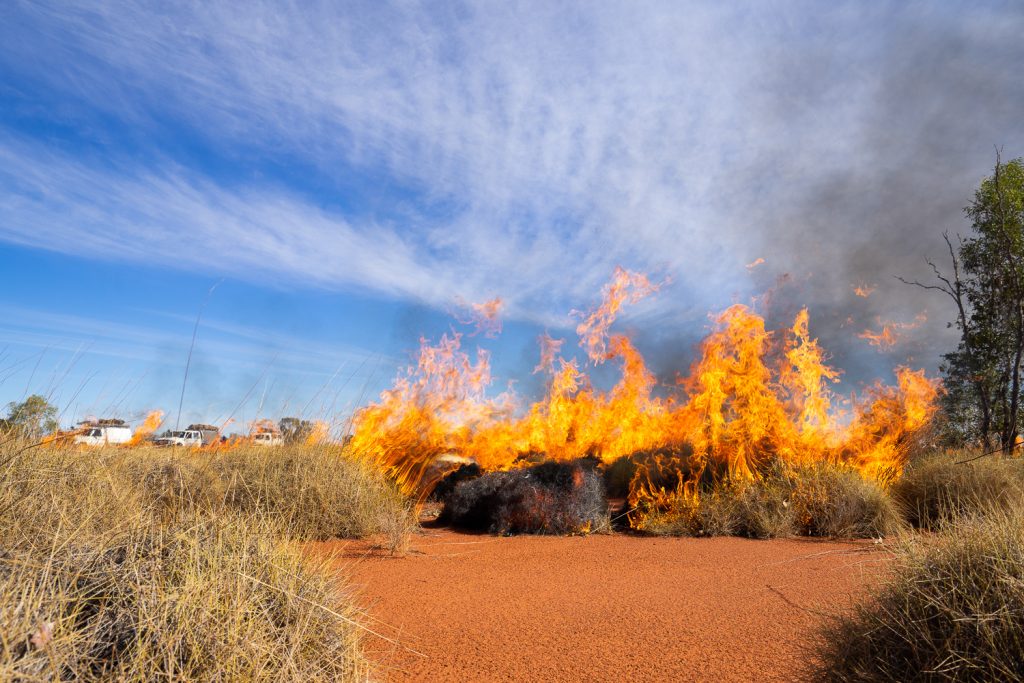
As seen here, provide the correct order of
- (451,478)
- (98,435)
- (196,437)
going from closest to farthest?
(98,435) < (196,437) < (451,478)

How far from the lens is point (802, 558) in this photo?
29.1 feet

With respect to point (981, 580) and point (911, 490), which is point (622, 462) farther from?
point (981, 580)

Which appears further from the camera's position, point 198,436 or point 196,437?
point 196,437

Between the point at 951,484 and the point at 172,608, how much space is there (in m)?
12.4

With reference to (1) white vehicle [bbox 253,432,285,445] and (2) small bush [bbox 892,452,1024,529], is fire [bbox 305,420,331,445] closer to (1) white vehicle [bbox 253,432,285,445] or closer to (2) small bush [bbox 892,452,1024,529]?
(1) white vehicle [bbox 253,432,285,445]

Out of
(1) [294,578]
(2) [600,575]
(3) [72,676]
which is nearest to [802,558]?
(2) [600,575]

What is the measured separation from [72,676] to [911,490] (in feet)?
43.5

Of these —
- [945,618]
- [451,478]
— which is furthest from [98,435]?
[945,618]

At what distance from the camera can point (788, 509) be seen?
36.0 feet

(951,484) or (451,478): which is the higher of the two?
(451,478)

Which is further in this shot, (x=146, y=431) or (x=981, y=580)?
(x=146, y=431)

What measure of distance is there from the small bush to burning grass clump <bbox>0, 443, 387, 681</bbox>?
34.8ft

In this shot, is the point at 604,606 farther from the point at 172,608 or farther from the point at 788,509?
the point at 788,509

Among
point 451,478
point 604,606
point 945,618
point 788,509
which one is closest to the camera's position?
Result: point 945,618
